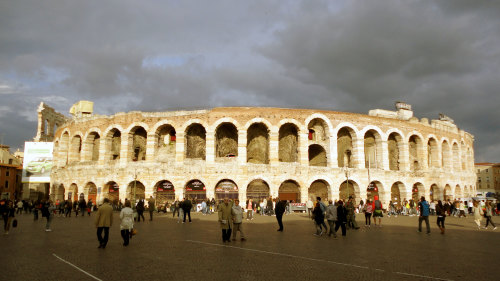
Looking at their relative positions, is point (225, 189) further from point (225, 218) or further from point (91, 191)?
point (225, 218)

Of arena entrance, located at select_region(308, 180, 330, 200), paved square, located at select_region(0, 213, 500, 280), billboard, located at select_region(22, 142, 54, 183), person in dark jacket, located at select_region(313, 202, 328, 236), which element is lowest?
paved square, located at select_region(0, 213, 500, 280)

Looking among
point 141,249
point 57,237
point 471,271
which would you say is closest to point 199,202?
point 57,237

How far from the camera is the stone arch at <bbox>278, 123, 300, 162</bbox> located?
32.3m

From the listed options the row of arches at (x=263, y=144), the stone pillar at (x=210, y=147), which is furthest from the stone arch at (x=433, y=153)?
the stone pillar at (x=210, y=147)

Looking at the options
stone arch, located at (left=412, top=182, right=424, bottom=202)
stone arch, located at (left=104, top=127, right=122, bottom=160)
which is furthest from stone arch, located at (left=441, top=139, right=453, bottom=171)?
stone arch, located at (left=104, top=127, right=122, bottom=160)

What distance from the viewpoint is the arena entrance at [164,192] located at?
1141 inches

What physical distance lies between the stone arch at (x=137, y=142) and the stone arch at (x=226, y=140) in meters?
7.46

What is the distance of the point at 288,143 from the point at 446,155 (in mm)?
20211

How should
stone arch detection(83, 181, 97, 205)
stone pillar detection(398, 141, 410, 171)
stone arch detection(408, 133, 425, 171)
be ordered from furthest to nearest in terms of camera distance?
1. stone arch detection(408, 133, 425, 171)
2. stone pillar detection(398, 141, 410, 171)
3. stone arch detection(83, 181, 97, 205)

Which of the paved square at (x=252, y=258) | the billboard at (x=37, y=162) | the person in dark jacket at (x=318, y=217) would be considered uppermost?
the billboard at (x=37, y=162)

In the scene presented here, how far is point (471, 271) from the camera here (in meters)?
6.73

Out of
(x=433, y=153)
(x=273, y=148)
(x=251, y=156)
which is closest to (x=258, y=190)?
(x=273, y=148)

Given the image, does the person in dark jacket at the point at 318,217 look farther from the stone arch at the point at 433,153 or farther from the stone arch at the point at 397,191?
the stone arch at the point at 433,153

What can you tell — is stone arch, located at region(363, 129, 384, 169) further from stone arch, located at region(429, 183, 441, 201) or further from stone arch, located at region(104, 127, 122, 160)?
stone arch, located at region(104, 127, 122, 160)
